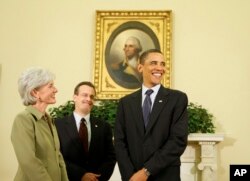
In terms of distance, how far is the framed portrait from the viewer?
5.76m

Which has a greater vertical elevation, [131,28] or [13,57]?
[131,28]

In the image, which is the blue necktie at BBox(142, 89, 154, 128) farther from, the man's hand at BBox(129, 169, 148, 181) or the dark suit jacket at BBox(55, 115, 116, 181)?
the dark suit jacket at BBox(55, 115, 116, 181)

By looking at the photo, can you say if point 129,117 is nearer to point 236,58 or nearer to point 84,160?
point 84,160

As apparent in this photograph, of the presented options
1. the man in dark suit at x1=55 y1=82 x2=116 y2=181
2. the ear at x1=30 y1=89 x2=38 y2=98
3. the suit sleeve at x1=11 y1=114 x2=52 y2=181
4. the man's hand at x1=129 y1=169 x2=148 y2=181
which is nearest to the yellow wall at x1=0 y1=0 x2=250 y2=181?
the man in dark suit at x1=55 y1=82 x2=116 y2=181

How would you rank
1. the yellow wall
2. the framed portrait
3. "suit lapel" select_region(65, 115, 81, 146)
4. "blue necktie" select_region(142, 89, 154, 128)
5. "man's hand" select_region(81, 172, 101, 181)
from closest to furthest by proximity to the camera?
"blue necktie" select_region(142, 89, 154, 128) < "man's hand" select_region(81, 172, 101, 181) < "suit lapel" select_region(65, 115, 81, 146) < the yellow wall < the framed portrait

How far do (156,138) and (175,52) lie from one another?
3.09 metres

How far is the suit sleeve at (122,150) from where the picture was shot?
9.48ft

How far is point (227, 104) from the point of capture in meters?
5.61

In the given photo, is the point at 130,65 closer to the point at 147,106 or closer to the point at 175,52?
the point at 175,52

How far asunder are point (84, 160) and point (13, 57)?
3.10m

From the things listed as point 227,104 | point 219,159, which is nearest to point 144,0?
point 227,104

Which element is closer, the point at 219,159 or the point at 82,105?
the point at 82,105

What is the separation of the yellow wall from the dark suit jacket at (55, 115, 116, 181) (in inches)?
92.0

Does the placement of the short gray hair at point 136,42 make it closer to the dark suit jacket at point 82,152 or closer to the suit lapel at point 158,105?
the dark suit jacket at point 82,152
